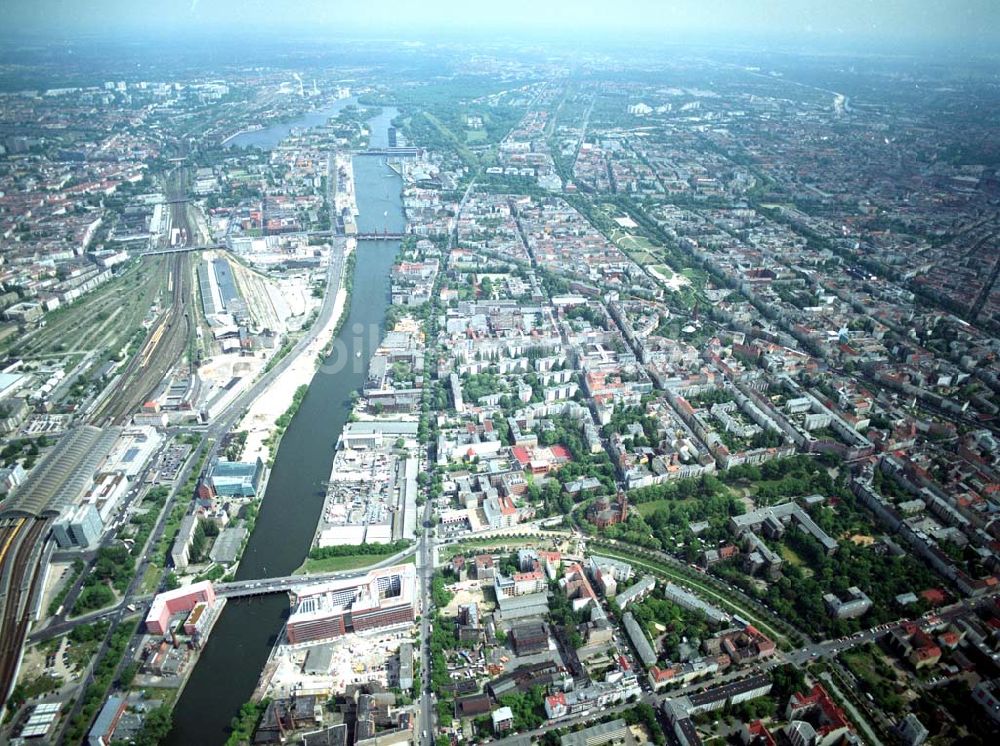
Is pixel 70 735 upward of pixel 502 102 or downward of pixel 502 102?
downward

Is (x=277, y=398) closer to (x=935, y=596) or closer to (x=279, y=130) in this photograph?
(x=935, y=596)

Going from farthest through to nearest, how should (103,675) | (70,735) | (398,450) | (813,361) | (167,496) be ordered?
(813,361)
(398,450)
(167,496)
(103,675)
(70,735)

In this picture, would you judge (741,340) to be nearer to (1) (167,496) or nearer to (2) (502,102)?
(1) (167,496)

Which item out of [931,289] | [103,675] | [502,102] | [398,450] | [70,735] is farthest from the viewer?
[502,102]

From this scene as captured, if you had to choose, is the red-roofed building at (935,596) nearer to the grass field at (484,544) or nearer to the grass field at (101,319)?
the grass field at (484,544)

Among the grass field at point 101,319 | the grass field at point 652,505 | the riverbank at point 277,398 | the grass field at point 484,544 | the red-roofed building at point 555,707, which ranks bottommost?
the red-roofed building at point 555,707

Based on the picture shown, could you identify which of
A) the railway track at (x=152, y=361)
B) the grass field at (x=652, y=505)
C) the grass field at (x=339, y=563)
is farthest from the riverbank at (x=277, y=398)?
the grass field at (x=652, y=505)

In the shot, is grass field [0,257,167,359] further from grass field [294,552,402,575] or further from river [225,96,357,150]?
river [225,96,357,150]

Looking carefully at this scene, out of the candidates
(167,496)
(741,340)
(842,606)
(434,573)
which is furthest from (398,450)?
(741,340)
